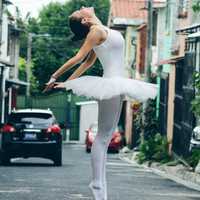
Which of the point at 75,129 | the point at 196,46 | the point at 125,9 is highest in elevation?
the point at 125,9

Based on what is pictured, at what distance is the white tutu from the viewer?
321 inches

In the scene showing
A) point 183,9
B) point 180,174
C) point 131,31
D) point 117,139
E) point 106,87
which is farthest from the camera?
point 131,31

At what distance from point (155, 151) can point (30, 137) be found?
6.19 metres

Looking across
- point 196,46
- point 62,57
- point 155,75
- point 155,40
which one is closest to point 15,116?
point 196,46

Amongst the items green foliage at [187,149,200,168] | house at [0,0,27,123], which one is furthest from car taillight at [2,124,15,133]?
house at [0,0,27,123]

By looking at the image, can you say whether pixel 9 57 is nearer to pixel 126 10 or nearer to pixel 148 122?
pixel 126 10

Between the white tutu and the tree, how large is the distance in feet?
205

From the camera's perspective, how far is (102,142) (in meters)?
8.25

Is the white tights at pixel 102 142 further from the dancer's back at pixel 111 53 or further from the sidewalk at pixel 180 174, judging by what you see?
the sidewalk at pixel 180 174

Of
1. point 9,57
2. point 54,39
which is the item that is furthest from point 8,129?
point 54,39

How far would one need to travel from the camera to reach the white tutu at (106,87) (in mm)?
8156

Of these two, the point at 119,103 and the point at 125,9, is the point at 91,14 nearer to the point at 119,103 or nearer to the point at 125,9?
the point at 119,103

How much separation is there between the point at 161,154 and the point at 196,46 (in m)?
3.74

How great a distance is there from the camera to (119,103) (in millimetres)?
8305
